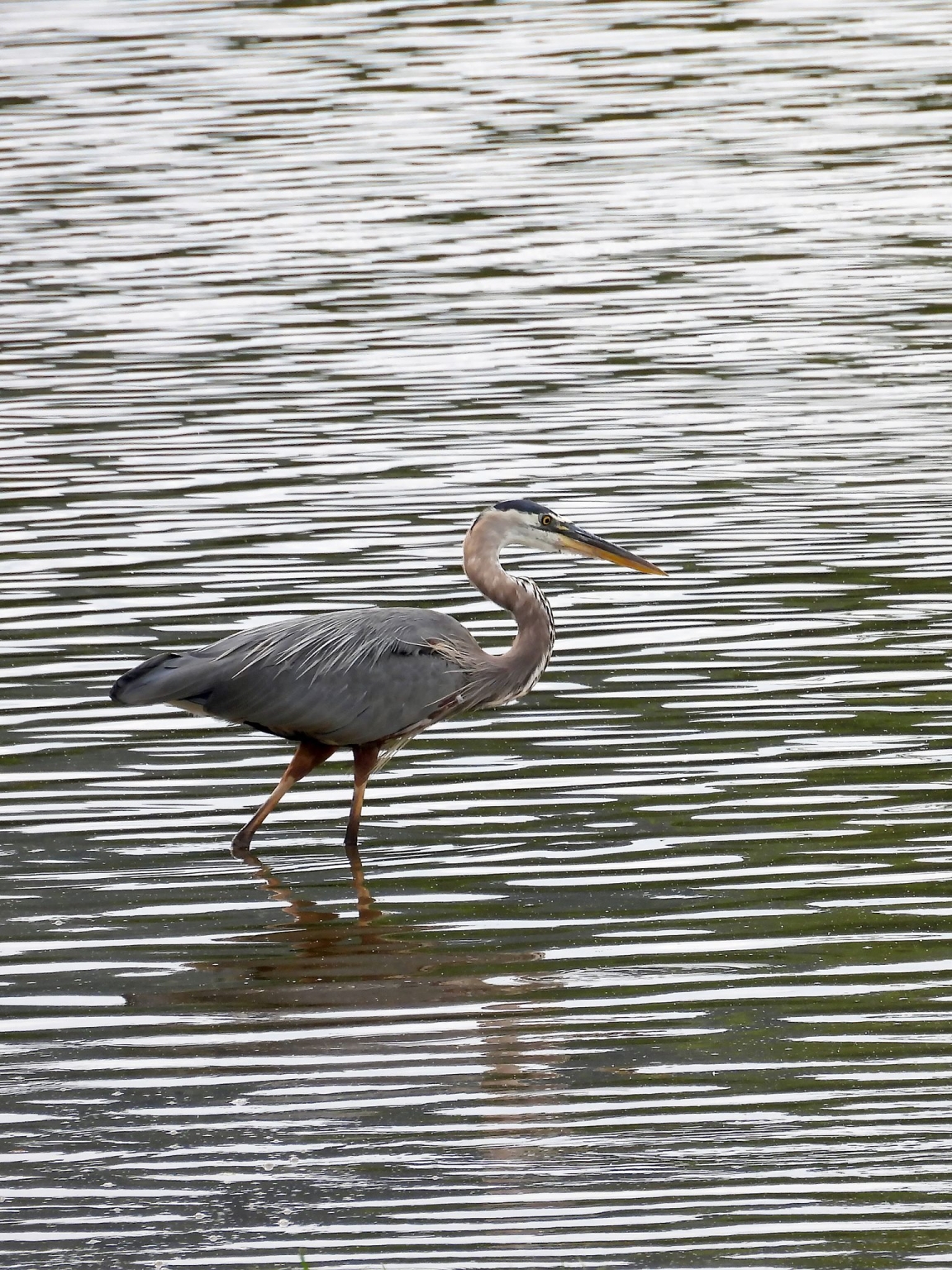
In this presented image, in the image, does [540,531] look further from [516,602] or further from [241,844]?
[241,844]

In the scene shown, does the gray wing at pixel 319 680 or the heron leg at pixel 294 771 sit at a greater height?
the gray wing at pixel 319 680

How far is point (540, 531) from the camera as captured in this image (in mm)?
8938

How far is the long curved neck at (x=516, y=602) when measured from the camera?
8727 millimetres

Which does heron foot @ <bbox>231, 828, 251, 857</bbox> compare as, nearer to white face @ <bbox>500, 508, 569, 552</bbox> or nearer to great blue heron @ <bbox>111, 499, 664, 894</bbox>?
great blue heron @ <bbox>111, 499, 664, 894</bbox>

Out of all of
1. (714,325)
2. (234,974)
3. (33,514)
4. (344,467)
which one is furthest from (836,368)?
(234,974)

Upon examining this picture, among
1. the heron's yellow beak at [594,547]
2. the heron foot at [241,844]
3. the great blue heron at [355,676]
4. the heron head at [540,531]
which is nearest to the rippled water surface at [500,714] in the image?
the heron foot at [241,844]

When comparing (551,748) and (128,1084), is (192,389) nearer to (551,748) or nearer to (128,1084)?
(551,748)

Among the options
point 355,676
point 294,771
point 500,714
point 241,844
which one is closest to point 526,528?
point 500,714

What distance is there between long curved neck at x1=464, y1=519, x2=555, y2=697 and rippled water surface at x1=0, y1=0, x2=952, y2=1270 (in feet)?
0.93

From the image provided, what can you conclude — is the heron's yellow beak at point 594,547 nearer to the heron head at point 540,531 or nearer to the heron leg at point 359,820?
the heron head at point 540,531

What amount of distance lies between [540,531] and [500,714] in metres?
0.81

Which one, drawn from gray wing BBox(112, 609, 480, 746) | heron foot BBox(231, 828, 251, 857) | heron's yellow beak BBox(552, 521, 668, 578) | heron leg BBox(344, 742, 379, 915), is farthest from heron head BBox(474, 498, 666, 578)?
heron foot BBox(231, 828, 251, 857)

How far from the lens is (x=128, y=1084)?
617cm

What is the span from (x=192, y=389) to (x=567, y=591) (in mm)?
4359
